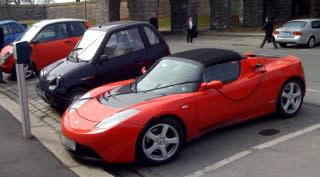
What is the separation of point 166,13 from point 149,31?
58.8 metres

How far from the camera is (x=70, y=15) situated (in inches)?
2995

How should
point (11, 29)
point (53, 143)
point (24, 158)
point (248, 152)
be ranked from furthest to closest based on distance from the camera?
point (11, 29) < point (53, 143) < point (24, 158) < point (248, 152)

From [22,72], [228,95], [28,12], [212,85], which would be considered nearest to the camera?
[212,85]

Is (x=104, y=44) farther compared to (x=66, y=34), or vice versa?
(x=66, y=34)

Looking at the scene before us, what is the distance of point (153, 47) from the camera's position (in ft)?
33.2

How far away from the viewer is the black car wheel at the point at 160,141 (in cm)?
606

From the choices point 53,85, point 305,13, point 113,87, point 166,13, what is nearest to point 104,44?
point 53,85

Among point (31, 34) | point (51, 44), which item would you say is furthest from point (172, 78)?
point (31, 34)

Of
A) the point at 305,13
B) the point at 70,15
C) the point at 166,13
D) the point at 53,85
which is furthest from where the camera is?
the point at 70,15

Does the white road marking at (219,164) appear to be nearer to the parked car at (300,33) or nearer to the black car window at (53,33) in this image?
the black car window at (53,33)

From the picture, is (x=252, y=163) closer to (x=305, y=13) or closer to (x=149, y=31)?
(x=149, y=31)

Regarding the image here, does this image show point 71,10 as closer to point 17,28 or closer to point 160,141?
point 17,28

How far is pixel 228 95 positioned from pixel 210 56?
2.21 ft

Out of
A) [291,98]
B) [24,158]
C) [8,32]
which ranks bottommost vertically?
[24,158]
